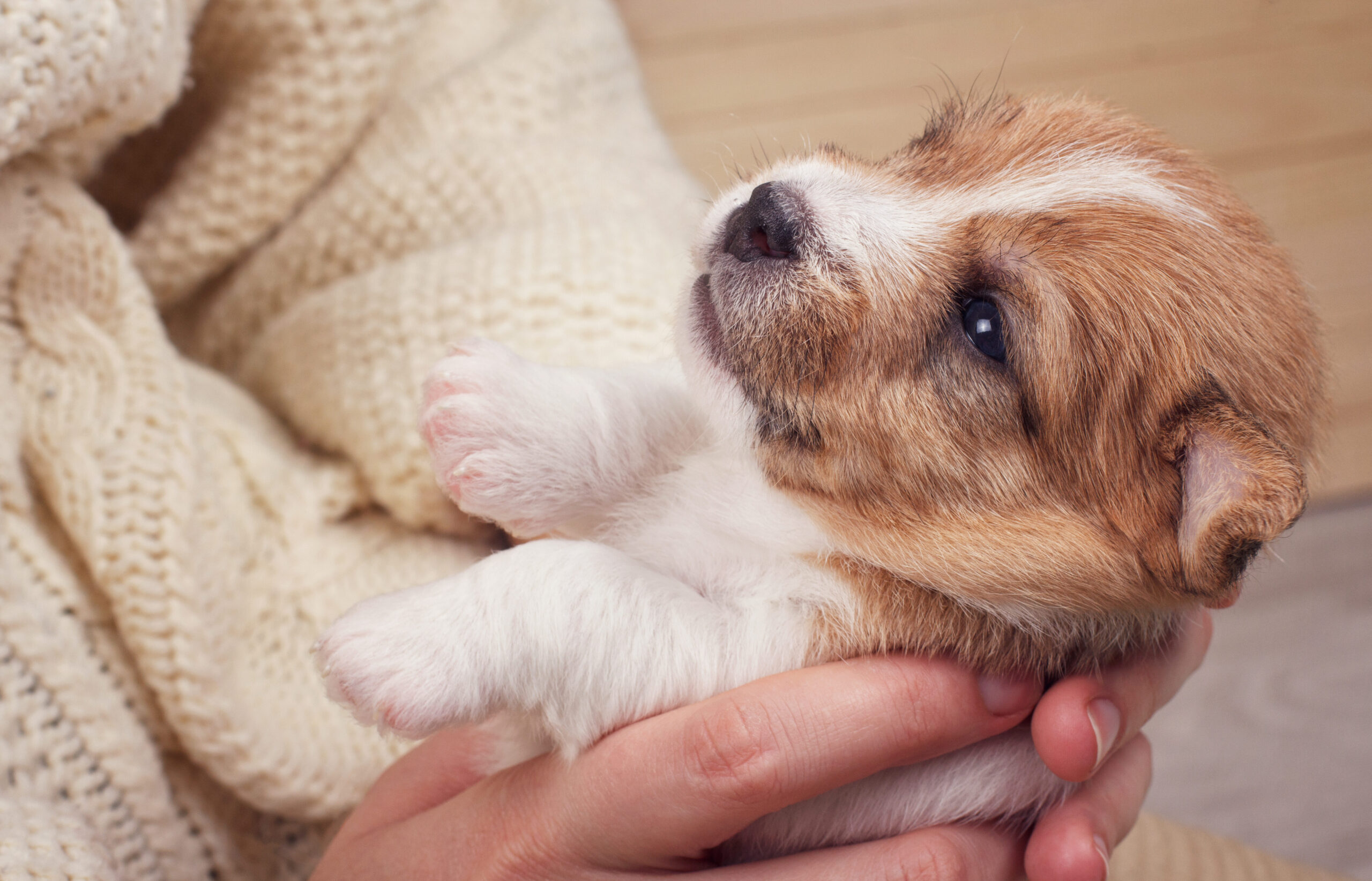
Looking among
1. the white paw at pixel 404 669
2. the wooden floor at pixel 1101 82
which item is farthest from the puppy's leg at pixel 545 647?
the wooden floor at pixel 1101 82

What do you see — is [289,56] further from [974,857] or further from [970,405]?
[974,857]

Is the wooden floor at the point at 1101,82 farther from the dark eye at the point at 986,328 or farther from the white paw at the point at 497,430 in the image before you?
the dark eye at the point at 986,328

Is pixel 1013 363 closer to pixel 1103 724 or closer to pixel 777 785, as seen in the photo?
pixel 1103 724

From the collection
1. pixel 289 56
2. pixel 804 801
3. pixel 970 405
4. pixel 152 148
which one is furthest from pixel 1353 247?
pixel 152 148

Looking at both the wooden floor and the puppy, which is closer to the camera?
the puppy

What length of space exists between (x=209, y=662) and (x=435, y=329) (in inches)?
27.8

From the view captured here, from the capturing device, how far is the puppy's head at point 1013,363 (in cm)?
122

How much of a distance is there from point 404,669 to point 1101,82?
10.9ft

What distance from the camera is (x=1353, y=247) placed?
11.3 ft

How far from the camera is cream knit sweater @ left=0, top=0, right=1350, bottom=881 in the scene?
1431 millimetres

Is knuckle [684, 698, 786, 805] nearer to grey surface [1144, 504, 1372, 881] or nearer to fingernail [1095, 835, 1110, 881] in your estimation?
fingernail [1095, 835, 1110, 881]

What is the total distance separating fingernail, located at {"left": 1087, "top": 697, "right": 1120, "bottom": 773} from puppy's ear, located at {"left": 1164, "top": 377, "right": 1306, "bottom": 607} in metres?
0.18

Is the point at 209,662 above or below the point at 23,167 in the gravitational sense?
below

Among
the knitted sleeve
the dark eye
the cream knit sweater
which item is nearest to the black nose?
the dark eye
